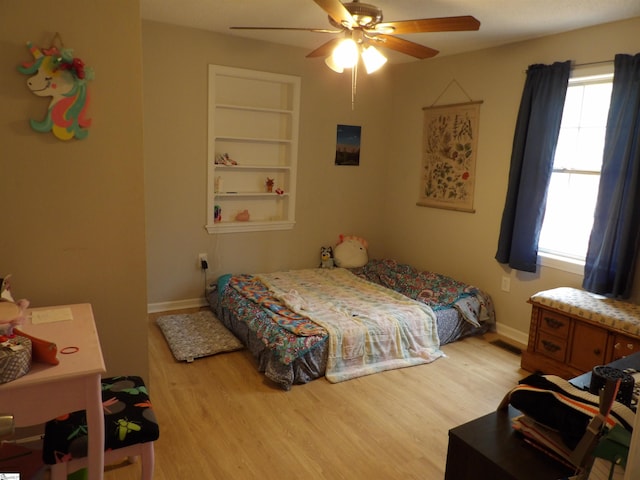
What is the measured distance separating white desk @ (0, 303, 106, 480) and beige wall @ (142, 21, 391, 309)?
101 inches

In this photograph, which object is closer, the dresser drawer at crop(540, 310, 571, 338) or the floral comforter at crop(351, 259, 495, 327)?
the dresser drawer at crop(540, 310, 571, 338)

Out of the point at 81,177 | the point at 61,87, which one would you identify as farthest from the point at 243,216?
the point at 61,87

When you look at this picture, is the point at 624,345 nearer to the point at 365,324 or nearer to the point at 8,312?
the point at 365,324

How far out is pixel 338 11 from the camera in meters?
2.30

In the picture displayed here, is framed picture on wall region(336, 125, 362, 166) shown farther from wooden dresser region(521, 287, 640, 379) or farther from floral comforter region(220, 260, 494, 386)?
wooden dresser region(521, 287, 640, 379)

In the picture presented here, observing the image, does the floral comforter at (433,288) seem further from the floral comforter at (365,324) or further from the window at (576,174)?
the window at (576,174)

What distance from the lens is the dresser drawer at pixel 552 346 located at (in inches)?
120

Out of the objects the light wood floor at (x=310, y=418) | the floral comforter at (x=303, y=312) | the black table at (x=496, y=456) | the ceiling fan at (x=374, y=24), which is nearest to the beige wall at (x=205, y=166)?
the floral comforter at (x=303, y=312)

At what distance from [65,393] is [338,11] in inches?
80.1

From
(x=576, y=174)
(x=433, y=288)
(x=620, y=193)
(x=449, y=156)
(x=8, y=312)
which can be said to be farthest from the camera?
(x=449, y=156)

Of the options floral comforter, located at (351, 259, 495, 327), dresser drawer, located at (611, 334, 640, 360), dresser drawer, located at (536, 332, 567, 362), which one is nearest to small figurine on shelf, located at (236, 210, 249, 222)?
floral comforter, located at (351, 259, 495, 327)

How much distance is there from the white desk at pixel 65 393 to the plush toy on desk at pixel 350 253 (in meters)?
3.38

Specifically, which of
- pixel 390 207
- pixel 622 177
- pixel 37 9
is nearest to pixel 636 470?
pixel 37 9

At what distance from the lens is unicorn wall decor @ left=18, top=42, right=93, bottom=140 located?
74.5 inches
